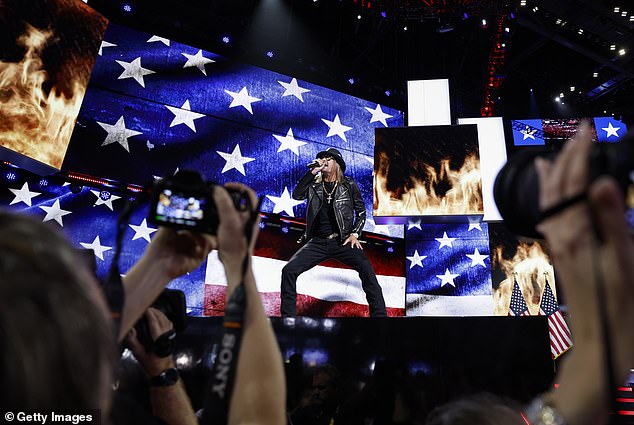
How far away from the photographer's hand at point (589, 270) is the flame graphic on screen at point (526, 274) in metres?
9.17

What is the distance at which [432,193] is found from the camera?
25.7ft

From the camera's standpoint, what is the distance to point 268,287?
7.11m

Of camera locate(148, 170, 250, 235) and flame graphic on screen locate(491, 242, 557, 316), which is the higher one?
flame graphic on screen locate(491, 242, 557, 316)

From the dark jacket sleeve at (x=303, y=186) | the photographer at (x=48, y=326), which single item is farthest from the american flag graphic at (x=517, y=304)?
the photographer at (x=48, y=326)

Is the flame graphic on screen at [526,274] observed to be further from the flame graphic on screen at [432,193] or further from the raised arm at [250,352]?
the raised arm at [250,352]

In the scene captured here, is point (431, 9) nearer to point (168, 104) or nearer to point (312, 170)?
point (312, 170)

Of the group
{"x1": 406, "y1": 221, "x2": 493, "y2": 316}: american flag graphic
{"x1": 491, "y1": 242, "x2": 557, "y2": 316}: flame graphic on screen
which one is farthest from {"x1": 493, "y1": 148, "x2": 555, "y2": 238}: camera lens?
{"x1": 491, "y1": 242, "x2": 557, "y2": 316}: flame graphic on screen

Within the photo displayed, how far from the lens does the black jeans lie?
479 centimetres

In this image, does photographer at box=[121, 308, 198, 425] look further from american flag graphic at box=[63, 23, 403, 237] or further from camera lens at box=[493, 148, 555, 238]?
american flag graphic at box=[63, 23, 403, 237]

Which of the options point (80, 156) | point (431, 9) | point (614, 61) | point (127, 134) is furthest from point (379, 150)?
point (614, 61)

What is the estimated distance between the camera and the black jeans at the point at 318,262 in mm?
4789

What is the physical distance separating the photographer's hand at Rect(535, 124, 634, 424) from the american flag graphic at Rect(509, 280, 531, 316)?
897 centimetres

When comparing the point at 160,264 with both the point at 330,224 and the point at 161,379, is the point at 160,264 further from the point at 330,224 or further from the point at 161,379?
the point at 330,224

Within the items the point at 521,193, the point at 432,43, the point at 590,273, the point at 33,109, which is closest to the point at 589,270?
the point at 590,273
